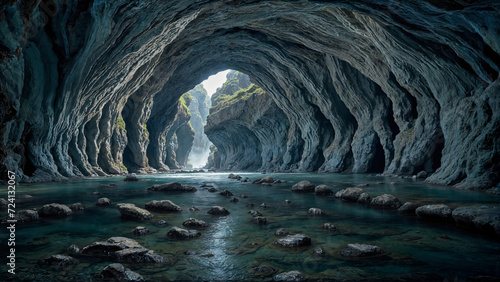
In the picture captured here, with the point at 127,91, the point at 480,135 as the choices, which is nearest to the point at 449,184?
the point at 480,135

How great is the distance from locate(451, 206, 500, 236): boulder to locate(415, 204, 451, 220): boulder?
0.46ft

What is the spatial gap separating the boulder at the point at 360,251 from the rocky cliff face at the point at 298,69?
7190 millimetres

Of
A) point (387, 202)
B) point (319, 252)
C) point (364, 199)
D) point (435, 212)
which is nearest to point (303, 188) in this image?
point (364, 199)

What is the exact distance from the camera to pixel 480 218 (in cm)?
481

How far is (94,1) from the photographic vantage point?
36.1 ft

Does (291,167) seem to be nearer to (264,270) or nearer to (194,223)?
(194,223)

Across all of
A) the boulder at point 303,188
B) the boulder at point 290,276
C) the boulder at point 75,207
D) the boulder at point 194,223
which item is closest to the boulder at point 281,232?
the boulder at point 194,223

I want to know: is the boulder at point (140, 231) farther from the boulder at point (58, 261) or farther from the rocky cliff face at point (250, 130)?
the rocky cliff face at point (250, 130)

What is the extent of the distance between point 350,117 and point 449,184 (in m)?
19.6

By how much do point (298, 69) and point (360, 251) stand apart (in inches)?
1085

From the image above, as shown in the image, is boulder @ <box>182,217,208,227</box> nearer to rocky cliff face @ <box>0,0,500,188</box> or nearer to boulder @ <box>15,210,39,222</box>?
boulder @ <box>15,210,39,222</box>

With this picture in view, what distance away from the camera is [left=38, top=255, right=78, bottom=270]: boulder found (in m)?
3.15

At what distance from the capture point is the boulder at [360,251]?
142 inches

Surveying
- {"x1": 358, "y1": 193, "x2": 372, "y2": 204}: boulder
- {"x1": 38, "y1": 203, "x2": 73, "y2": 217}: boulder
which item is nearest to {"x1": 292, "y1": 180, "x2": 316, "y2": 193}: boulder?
{"x1": 358, "y1": 193, "x2": 372, "y2": 204}: boulder
